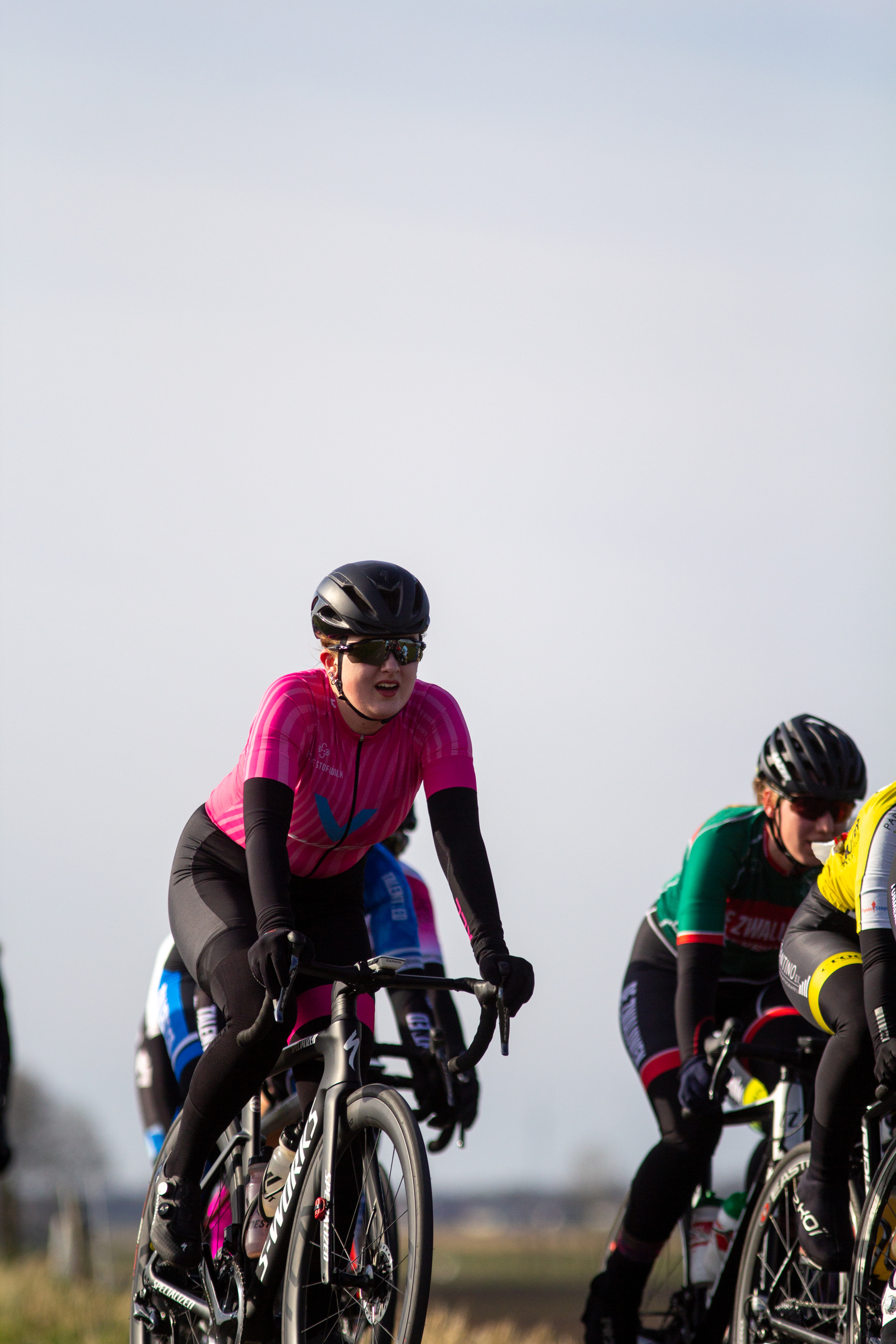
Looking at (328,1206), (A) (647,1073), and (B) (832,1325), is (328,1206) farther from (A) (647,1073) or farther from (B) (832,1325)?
(A) (647,1073)

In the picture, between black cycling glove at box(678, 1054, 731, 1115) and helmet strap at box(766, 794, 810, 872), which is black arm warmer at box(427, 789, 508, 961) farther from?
helmet strap at box(766, 794, 810, 872)

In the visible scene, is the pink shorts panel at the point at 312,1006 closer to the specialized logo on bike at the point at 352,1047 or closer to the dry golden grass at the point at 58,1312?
the specialized logo on bike at the point at 352,1047

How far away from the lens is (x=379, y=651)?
202 inches

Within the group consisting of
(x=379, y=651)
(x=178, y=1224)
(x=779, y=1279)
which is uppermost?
(x=379, y=651)

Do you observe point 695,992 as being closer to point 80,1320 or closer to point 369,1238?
point 369,1238

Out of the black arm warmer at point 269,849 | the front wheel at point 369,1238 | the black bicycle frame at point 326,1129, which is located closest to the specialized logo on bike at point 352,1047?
the black bicycle frame at point 326,1129

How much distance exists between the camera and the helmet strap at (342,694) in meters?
5.21

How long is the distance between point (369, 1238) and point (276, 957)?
0.89m

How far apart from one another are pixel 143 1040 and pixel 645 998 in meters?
2.32

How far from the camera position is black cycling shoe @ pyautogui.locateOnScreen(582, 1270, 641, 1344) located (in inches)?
251

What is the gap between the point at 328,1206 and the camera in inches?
185

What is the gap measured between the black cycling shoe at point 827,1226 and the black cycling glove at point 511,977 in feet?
4.65

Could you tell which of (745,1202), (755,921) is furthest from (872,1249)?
(755,921)

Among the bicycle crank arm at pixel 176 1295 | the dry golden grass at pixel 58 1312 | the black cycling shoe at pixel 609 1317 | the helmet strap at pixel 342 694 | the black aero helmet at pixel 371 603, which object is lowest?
the dry golden grass at pixel 58 1312
